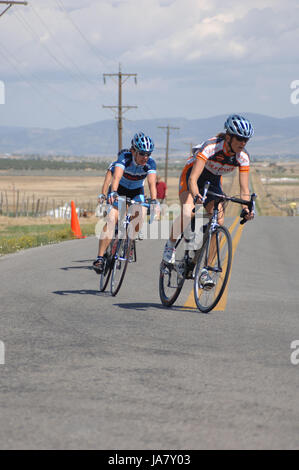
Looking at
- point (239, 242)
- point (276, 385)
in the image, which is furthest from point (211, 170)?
point (239, 242)

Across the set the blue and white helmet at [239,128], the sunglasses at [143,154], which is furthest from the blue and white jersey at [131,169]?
the blue and white helmet at [239,128]

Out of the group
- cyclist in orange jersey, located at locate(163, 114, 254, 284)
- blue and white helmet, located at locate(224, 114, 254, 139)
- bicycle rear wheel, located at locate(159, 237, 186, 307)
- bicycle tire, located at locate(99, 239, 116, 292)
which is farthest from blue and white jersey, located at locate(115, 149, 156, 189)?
blue and white helmet, located at locate(224, 114, 254, 139)

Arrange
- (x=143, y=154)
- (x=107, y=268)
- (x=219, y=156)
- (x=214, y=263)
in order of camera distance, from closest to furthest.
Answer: (x=214, y=263) < (x=219, y=156) < (x=143, y=154) < (x=107, y=268)

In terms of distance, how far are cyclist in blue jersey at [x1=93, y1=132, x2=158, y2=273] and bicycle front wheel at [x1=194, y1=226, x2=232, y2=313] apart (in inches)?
65.3

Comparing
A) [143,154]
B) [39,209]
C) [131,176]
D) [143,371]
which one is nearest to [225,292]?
[131,176]

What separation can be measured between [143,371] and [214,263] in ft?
8.75

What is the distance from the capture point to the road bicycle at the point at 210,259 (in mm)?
7336

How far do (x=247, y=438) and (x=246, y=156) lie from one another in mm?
4531

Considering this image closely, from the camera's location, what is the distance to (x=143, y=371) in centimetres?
498

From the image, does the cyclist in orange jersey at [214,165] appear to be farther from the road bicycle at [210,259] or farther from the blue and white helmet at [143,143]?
the blue and white helmet at [143,143]

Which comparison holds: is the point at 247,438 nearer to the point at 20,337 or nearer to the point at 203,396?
the point at 203,396

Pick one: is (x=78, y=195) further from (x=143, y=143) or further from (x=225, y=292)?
(x=143, y=143)
